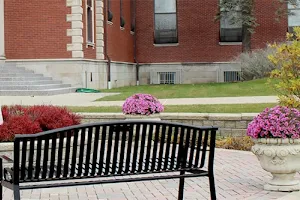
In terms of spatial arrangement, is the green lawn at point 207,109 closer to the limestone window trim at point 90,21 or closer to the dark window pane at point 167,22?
the limestone window trim at point 90,21

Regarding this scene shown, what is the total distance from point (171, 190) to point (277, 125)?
4.95ft

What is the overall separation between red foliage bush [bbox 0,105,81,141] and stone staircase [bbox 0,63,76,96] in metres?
12.4

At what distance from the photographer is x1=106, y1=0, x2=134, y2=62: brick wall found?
3328 centimetres

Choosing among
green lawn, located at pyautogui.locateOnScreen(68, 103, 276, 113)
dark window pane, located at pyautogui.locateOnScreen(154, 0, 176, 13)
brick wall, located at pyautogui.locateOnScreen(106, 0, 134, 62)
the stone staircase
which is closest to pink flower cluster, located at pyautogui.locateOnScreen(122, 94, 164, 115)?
green lawn, located at pyautogui.locateOnScreen(68, 103, 276, 113)

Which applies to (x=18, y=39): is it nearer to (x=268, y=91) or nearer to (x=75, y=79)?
(x=75, y=79)

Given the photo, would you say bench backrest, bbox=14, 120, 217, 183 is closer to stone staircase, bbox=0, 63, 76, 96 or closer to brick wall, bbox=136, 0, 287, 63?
stone staircase, bbox=0, 63, 76, 96

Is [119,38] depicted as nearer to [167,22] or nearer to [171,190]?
[167,22]

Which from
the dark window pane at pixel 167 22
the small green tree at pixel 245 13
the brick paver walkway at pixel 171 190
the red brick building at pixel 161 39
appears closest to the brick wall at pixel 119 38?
the red brick building at pixel 161 39

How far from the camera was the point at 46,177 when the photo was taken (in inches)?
243

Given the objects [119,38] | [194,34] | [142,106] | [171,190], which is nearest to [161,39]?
[194,34]

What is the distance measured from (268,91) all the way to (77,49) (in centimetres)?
849

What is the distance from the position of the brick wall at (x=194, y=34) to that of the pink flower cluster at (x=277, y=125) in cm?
3059

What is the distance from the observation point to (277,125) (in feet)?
24.9

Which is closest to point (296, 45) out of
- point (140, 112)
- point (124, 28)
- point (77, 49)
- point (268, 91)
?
point (140, 112)
